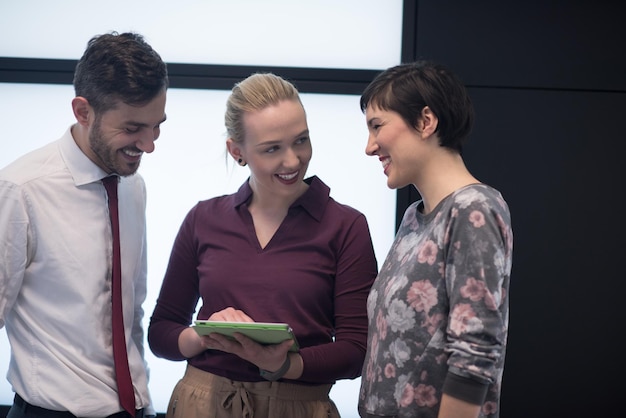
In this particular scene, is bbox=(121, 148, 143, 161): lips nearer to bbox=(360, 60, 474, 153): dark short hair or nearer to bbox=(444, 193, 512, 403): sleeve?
bbox=(360, 60, 474, 153): dark short hair

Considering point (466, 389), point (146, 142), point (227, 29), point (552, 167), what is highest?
point (227, 29)

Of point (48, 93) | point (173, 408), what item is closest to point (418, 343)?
point (173, 408)

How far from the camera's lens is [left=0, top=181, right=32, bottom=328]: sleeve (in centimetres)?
196

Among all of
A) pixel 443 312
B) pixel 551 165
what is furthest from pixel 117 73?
pixel 551 165

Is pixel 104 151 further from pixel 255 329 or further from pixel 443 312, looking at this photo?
pixel 443 312

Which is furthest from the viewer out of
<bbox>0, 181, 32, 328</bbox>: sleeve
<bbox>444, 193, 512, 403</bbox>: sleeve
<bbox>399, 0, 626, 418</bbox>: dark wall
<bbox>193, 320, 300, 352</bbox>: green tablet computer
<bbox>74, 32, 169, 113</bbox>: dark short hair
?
<bbox>399, 0, 626, 418</bbox>: dark wall

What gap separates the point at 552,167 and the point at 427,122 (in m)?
1.37

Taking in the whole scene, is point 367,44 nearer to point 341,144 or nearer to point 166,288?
point 341,144

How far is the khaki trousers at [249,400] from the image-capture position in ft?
6.98

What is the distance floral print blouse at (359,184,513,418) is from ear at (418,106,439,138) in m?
0.16

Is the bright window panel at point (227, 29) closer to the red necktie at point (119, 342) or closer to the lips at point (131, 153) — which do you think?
the lips at point (131, 153)

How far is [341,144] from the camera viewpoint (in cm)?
312

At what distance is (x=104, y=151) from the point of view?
6.93 feet

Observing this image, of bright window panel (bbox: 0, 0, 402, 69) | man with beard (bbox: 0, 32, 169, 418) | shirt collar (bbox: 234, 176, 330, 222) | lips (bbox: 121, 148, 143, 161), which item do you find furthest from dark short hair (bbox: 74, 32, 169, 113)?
bright window panel (bbox: 0, 0, 402, 69)
